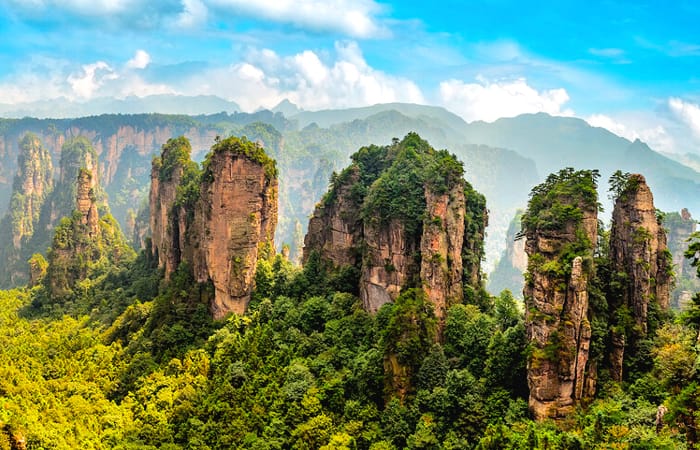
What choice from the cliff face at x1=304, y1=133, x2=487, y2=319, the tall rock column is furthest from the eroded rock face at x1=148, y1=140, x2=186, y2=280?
the tall rock column

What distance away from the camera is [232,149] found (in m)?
45.9

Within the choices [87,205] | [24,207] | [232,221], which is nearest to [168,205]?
[232,221]

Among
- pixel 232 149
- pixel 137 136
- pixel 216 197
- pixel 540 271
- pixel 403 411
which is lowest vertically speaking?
pixel 403 411

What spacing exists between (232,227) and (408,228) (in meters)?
15.1

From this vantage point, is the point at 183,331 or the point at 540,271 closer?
the point at 540,271

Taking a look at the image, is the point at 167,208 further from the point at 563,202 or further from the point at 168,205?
the point at 563,202

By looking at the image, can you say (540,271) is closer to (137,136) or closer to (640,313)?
(640,313)

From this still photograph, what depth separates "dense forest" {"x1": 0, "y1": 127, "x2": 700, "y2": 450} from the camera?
27469 mm

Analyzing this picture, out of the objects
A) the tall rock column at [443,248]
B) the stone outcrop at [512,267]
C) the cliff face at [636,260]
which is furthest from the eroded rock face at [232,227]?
the stone outcrop at [512,267]

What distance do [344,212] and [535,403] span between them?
971 inches

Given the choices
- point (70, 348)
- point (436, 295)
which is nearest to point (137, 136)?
point (70, 348)

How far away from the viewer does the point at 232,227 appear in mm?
46188

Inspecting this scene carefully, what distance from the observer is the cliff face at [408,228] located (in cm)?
3800

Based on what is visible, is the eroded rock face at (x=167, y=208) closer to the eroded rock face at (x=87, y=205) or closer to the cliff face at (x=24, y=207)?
the eroded rock face at (x=87, y=205)
